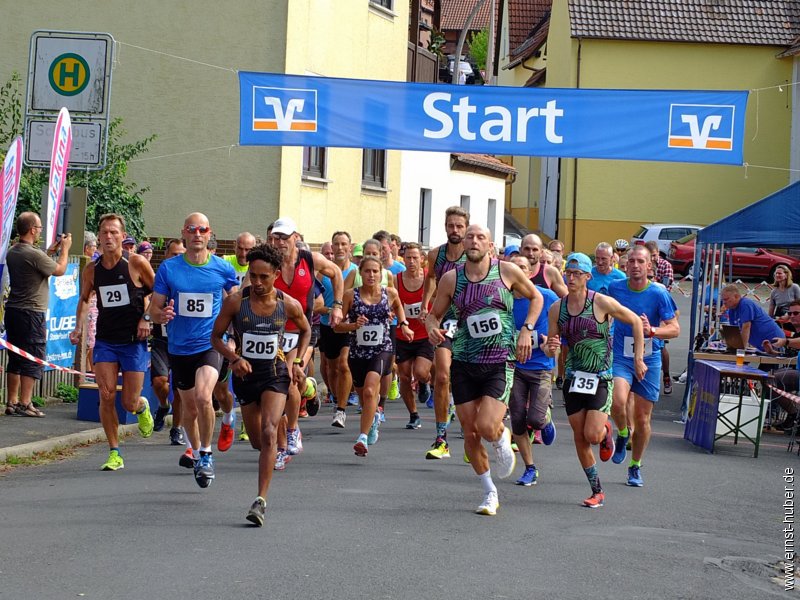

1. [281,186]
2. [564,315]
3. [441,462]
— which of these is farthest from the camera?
[281,186]

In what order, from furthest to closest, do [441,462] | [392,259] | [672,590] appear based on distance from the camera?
[392,259] → [441,462] → [672,590]

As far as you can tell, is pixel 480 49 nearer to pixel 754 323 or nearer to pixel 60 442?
pixel 754 323

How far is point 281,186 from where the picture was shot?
23047 mm

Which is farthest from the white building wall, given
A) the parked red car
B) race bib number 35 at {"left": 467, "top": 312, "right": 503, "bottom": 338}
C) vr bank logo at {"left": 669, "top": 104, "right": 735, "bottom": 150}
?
race bib number 35 at {"left": 467, "top": 312, "right": 503, "bottom": 338}

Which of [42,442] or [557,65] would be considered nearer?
[42,442]

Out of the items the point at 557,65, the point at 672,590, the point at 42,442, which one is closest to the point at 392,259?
the point at 42,442

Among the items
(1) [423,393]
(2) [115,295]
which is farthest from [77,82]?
(1) [423,393]

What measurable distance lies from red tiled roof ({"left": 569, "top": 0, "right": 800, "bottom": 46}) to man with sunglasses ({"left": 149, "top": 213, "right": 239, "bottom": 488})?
3865 centimetres

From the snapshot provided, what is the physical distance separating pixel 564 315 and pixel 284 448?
2.60 meters

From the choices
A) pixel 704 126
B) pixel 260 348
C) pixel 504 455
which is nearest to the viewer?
pixel 260 348

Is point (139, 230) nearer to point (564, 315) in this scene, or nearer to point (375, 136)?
point (375, 136)

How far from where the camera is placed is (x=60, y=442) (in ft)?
40.2

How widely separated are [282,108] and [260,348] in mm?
7899

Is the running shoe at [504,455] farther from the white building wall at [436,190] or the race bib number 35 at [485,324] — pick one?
the white building wall at [436,190]
